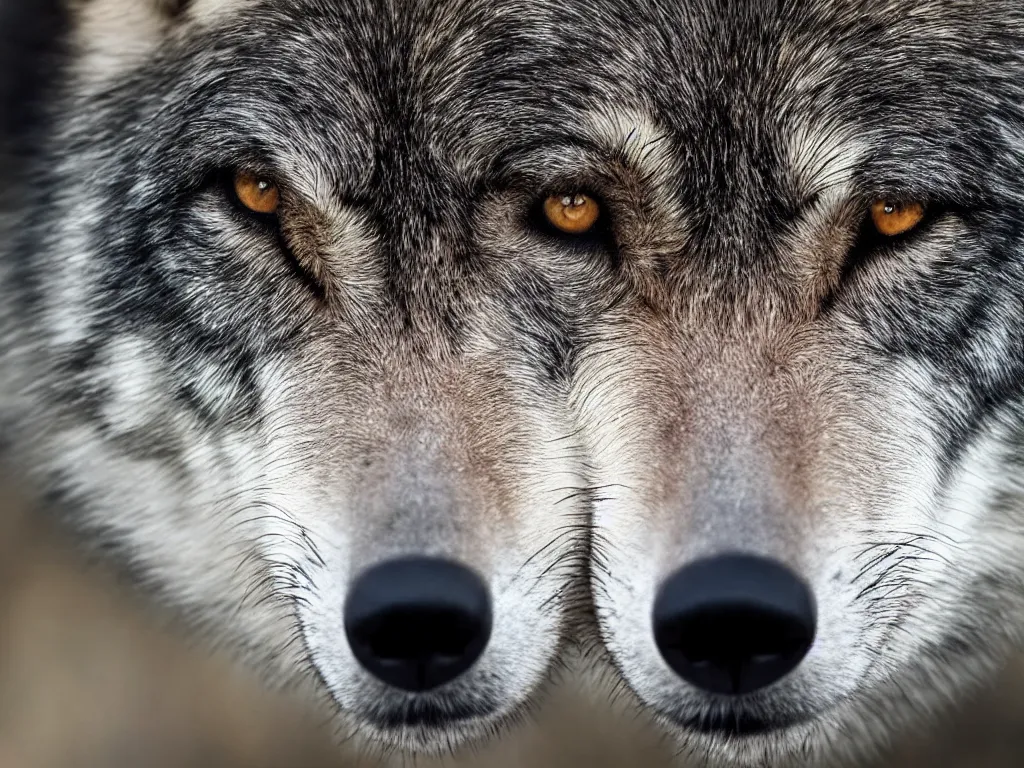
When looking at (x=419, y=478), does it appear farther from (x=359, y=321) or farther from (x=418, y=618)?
(x=359, y=321)

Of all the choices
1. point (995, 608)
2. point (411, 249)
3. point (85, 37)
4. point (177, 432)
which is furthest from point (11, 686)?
point (995, 608)

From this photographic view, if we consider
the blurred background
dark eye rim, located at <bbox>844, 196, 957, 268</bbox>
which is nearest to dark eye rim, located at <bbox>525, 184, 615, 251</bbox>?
dark eye rim, located at <bbox>844, 196, 957, 268</bbox>

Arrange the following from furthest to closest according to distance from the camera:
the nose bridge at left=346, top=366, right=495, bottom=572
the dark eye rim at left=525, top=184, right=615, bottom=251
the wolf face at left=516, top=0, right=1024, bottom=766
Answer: the dark eye rim at left=525, top=184, right=615, bottom=251, the wolf face at left=516, top=0, right=1024, bottom=766, the nose bridge at left=346, top=366, right=495, bottom=572

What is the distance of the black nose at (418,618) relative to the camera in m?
2.15

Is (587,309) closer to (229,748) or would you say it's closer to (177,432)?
(177,432)

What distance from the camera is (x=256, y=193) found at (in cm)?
259

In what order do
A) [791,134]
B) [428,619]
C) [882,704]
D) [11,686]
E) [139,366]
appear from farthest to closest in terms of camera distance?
[11,686] < [882,704] < [139,366] < [791,134] < [428,619]

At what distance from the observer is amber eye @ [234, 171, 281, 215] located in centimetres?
257

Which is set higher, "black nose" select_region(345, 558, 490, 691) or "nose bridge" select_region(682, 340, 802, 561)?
"nose bridge" select_region(682, 340, 802, 561)

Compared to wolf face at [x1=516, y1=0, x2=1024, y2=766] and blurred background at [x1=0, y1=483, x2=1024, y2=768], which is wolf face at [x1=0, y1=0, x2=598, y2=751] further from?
blurred background at [x1=0, y1=483, x2=1024, y2=768]

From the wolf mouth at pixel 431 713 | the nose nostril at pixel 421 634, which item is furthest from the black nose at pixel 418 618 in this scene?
the wolf mouth at pixel 431 713

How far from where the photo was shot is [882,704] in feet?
10.3

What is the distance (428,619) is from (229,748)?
2.73m

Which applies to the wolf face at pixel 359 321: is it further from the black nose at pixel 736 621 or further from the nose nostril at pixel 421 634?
the black nose at pixel 736 621
